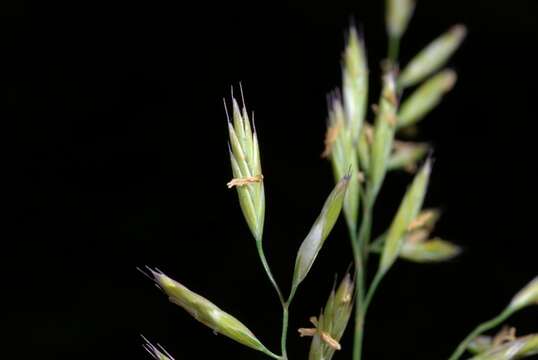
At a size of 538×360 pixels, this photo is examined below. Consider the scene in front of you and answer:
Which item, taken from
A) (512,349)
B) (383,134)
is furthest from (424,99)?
(512,349)

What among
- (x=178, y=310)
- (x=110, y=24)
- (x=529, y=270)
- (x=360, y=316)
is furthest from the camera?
(x=110, y=24)

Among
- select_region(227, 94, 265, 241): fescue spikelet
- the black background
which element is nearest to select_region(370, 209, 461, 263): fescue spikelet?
select_region(227, 94, 265, 241): fescue spikelet

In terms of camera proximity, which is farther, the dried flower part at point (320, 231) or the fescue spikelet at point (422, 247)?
the fescue spikelet at point (422, 247)

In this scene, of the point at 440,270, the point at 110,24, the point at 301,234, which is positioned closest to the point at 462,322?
the point at 440,270

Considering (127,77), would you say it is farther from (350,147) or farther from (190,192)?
(350,147)

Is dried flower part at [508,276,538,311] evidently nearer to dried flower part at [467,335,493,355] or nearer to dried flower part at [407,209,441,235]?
dried flower part at [467,335,493,355]

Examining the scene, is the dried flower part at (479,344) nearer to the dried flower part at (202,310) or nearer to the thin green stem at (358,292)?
the thin green stem at (358,292)

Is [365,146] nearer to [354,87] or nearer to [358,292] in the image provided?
[354,87]

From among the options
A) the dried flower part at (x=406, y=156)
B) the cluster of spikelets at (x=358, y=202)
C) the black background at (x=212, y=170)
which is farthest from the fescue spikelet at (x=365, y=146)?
the black background at (x=212, y=170)
